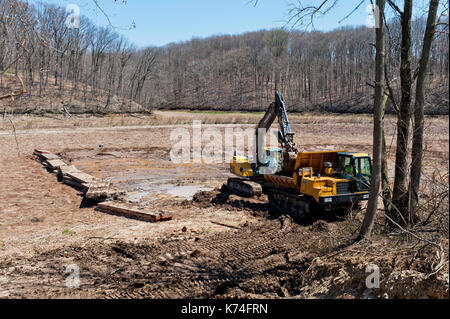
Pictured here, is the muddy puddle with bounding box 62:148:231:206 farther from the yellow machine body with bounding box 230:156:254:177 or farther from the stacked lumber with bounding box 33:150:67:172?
the yellow machine body with bounding box 230:156:254:177

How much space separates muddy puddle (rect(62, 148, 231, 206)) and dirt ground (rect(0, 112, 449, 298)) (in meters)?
0.13

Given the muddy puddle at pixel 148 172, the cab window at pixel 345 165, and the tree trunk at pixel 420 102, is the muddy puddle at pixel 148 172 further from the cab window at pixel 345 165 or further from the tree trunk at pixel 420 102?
the tree trunk at pixel 420 102

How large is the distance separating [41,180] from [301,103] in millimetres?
55355

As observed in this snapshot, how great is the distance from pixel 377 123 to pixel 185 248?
4.94 meters

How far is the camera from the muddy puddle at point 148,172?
14.9 metres

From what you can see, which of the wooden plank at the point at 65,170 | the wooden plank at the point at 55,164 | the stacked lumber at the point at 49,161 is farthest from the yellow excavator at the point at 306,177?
the stacked lumber at the point at 49,161

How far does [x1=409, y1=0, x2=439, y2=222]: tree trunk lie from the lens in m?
5.96

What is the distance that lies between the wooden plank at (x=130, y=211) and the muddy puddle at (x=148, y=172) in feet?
4.30

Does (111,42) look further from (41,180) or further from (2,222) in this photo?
(2,222)

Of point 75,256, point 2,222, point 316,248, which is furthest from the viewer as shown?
point 2,222

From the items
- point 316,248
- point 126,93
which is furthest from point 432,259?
point 126,93

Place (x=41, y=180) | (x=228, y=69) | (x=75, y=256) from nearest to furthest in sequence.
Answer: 1. (x=75, y=256)
2. (x=41, y=180)
3. (x=228, y=69)

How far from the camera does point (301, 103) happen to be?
65.9m

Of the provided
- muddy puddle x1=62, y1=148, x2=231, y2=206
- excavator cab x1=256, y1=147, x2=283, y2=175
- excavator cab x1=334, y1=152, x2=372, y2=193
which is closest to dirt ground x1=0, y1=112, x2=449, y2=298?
muddy puddle x1=62, y1=148, x2=231, y2=206
